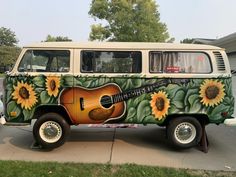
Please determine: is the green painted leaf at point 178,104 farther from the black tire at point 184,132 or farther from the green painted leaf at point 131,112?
the green painted leaf at point 131,112

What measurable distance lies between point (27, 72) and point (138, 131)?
350cm

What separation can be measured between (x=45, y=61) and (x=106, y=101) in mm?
1531

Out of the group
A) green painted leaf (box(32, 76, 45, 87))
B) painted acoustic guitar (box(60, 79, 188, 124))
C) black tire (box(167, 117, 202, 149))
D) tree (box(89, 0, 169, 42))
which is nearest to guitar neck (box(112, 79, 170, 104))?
painted acoustic guitar (box(60, 79, 188, 124))

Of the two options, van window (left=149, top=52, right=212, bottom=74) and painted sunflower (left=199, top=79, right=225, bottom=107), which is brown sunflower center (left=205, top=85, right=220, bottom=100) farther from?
van window (left=149, top=52, right=212, bottom=74)

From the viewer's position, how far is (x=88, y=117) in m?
7.30

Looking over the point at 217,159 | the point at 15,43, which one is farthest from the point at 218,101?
the point at 15,43

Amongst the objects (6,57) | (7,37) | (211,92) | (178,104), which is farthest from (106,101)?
(7,37)

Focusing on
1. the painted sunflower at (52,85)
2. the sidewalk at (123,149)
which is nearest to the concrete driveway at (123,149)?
the sidewalk at (123,149)

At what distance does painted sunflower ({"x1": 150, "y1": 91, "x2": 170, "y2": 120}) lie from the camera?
725 centimetres

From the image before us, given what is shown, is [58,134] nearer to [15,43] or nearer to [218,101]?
[218,101]

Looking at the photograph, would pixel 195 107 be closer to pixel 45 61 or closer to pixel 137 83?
pixel 137 83

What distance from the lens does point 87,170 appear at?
606cm

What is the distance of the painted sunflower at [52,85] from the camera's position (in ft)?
23.3

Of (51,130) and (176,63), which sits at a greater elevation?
(176,63)
